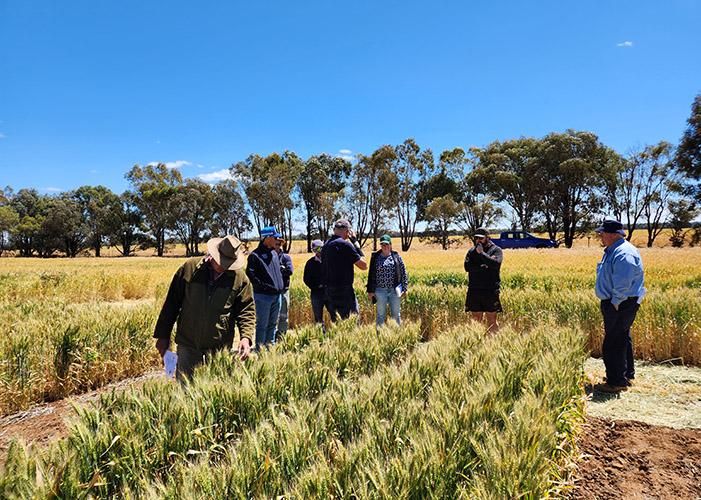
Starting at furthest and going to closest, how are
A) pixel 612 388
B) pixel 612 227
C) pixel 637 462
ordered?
pixel 612 227, pixel 612 388, pixel 637 462

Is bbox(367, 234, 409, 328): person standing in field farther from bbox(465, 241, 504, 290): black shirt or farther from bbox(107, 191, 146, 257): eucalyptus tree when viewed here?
bbox(107, 191, 146, 257): eucalyptus tree

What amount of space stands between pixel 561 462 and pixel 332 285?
430 centimetres

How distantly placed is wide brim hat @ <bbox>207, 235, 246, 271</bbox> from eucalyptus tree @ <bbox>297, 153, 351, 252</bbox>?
150 feet

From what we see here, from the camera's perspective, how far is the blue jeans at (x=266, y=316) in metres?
6.04

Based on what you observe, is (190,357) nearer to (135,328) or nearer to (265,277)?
(265,277)

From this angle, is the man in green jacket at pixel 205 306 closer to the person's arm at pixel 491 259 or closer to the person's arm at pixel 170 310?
the person's arm at pixel 170 310

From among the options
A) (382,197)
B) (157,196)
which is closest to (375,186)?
(382,197)

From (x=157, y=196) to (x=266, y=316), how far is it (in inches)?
2206

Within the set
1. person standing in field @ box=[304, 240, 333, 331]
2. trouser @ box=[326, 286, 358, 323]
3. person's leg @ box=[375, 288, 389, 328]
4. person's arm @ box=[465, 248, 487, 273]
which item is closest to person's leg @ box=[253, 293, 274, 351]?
trouser @ box=[326, 286, 358, 323]

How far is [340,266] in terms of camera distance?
21.1ft

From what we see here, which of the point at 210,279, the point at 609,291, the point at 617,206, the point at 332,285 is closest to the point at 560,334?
the point at 609,291

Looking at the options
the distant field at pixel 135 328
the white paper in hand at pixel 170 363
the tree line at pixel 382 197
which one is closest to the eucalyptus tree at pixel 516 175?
the tree line at pixel 382 197

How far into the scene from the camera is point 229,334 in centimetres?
391

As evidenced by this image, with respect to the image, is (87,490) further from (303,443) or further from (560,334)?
(560,334)
